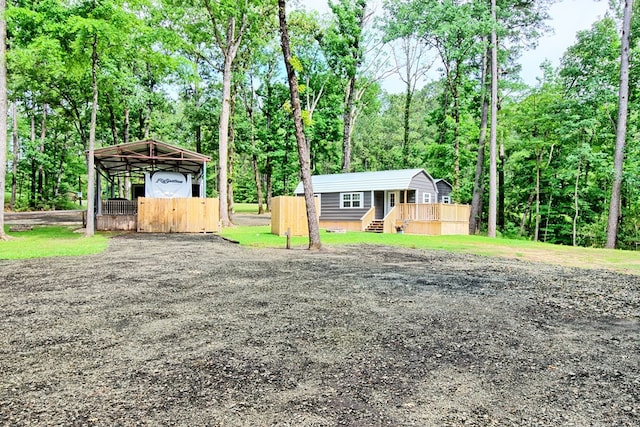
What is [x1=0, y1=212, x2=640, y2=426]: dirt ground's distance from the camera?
2.35 metres

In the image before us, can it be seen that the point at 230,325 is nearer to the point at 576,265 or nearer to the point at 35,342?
the point at 35,342

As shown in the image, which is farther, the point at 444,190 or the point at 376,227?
the point at 444,190

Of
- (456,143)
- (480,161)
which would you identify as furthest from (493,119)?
(456,143)

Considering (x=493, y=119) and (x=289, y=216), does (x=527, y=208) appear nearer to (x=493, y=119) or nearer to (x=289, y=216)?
(x=493, y=119)

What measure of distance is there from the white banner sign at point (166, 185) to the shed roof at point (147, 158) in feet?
1.08

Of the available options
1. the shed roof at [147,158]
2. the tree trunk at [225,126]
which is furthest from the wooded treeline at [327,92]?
the shed roof at [147,158]

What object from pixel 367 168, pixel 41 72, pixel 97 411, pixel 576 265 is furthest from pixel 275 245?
pixel 367 168

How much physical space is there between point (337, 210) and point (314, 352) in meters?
20.8

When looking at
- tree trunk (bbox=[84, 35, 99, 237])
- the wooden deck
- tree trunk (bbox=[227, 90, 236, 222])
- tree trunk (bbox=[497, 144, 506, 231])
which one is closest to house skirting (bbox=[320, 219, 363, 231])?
the wooden deck

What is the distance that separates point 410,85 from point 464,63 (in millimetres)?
8209

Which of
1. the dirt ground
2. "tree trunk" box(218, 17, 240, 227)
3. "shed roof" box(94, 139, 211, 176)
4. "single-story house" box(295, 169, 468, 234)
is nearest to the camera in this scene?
the dirt ground

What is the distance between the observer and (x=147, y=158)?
17.2 meters

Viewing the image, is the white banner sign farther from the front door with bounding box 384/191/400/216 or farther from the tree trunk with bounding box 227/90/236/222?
the front door with bounding box 384/191/400/216

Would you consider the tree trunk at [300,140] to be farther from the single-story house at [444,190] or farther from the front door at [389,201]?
the single-story house at [444,190]
